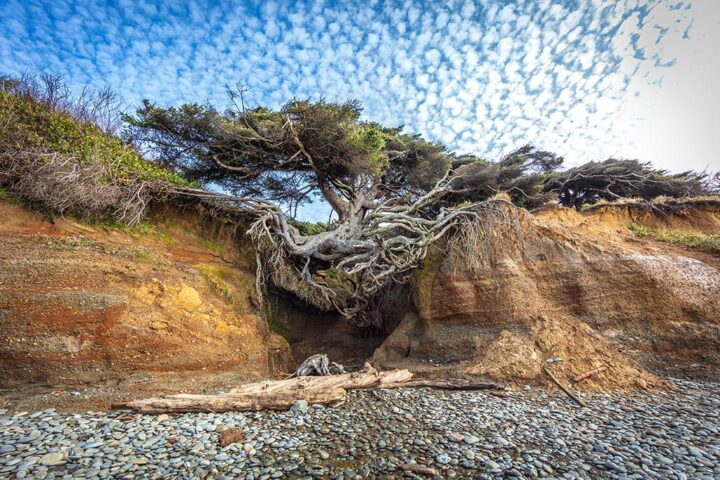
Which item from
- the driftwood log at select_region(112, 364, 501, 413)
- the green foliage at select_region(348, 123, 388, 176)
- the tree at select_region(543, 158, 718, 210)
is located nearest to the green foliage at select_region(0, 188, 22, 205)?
the driftwood log at select_region(112, 364, 501, 413)

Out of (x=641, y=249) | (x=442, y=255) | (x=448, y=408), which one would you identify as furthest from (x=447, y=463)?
(x=641, y=249)

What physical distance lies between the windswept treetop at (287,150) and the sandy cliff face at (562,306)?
3542 mm

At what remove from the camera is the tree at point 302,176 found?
8.09 m

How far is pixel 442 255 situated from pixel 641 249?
479 cm

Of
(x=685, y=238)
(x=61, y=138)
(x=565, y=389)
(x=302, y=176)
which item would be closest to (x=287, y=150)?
(x=302, y=176)

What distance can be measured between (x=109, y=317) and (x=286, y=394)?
337 cm

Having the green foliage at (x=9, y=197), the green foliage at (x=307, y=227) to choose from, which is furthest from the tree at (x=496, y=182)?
the green foliage at (x=9, y=197)

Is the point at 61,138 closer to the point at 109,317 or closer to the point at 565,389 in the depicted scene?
the point at 109,317

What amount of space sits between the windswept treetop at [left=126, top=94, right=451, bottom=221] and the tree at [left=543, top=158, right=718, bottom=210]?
787 centimetres

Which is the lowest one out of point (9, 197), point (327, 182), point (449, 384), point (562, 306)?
point (449, 384)

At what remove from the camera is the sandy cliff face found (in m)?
6.43

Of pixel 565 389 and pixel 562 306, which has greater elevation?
pixel 562 306

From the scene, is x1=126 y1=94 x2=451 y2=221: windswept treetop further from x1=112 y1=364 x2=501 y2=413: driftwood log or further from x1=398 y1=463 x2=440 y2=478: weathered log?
x1=398 y1=463 x2=440 y2=478: weathered log

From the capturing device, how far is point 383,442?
3.85m
